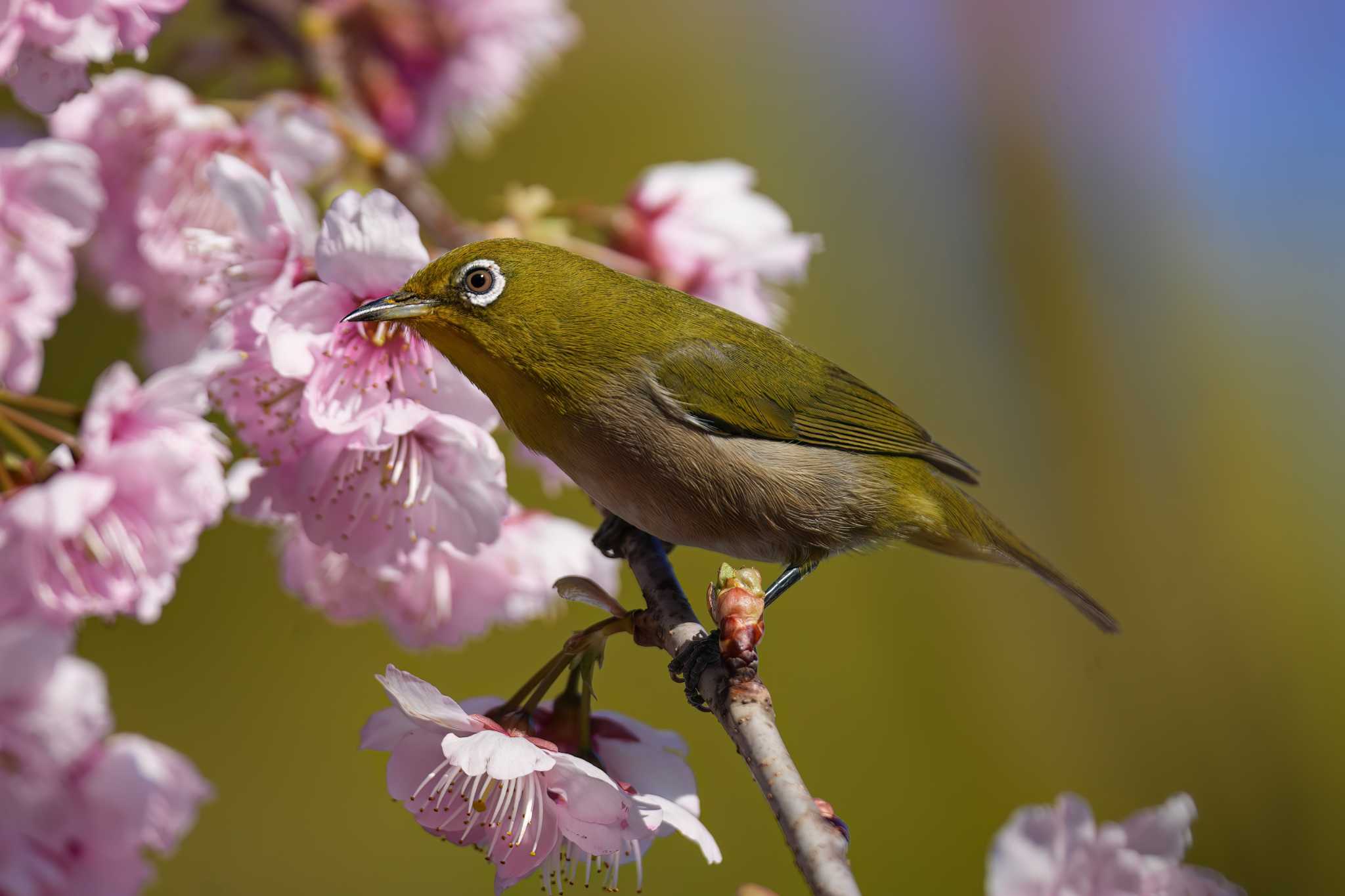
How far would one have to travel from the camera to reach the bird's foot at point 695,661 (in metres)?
0.76

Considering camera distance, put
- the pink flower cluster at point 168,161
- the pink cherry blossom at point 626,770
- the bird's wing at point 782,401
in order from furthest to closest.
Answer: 1. the pink flower cluster at point 168,161
2. the bird's wing at point 782,401
3. the pink cherry blossom at point 626,770

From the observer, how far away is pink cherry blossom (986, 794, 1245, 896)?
0.70 metres

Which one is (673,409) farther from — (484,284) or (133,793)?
(133,793)

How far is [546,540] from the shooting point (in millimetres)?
1177

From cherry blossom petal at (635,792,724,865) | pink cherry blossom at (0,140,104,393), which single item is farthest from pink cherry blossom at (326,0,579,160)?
cherry blossom petal at (635,792,724,865)

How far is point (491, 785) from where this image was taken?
854mm

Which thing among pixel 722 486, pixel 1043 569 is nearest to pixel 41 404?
pixel 722 486

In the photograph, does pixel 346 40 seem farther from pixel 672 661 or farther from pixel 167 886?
pixel 167 886

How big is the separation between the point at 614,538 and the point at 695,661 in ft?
1.15

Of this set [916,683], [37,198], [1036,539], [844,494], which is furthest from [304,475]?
[1036,539]

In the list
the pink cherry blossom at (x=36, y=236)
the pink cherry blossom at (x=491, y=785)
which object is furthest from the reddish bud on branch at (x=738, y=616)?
the pink cherry blossom at (x=36, y=236)

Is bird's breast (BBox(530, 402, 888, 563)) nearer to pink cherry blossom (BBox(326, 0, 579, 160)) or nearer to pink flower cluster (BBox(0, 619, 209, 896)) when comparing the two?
pink flower cluster (BBox(0, 619, 209, 896))

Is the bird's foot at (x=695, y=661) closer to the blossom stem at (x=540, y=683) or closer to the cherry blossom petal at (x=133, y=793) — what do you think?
the blossom stem at (x=540, y=683)

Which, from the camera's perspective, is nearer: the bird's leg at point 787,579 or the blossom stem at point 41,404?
the blossom stem at point 41,404
